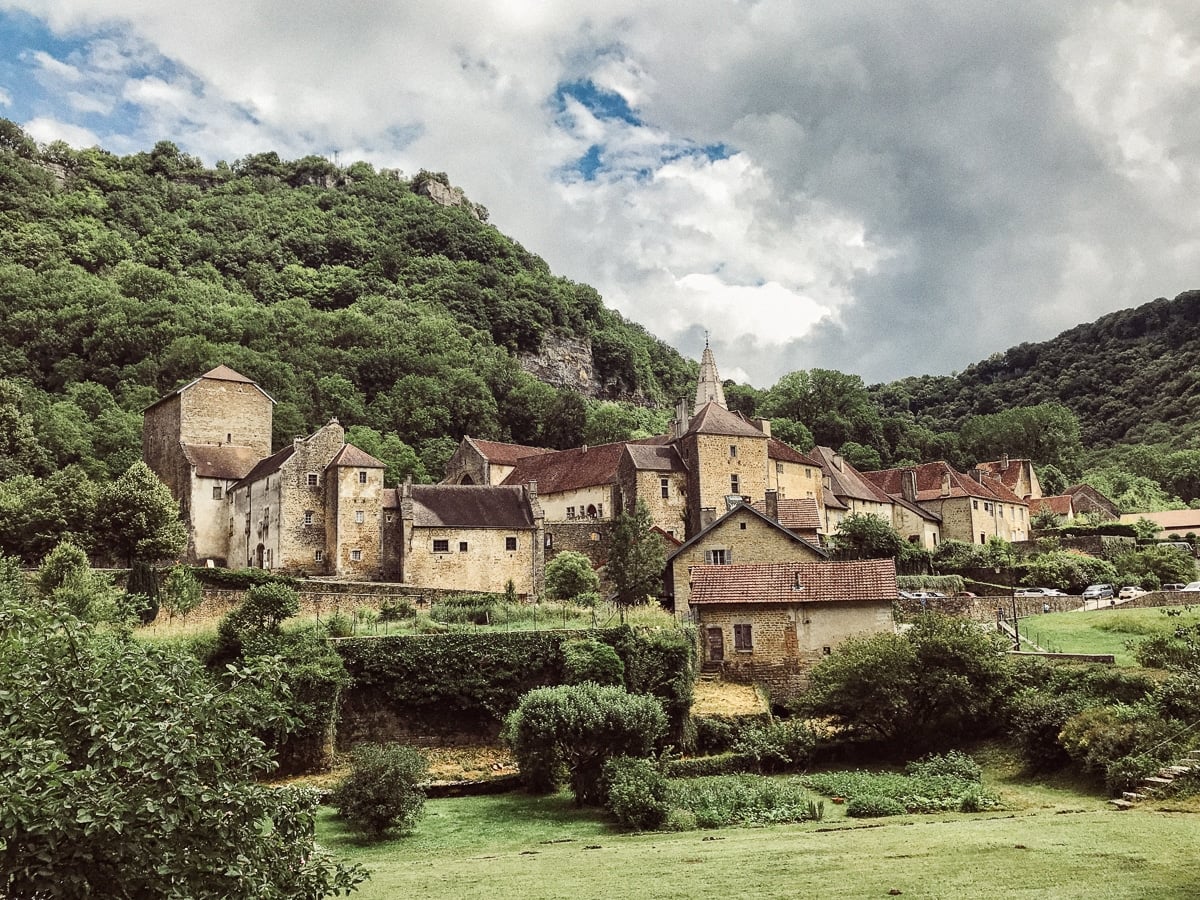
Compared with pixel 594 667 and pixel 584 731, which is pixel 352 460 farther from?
pixel 584 731

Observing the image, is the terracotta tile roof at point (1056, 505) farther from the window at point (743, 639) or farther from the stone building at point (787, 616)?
the window at point (743, 639)

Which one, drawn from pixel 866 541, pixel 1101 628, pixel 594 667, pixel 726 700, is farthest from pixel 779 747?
pixel 866 541

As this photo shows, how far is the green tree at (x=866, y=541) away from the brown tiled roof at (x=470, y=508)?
701 inches

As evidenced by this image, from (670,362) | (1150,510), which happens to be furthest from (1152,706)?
(670,362)

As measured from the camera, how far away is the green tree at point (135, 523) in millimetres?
47344

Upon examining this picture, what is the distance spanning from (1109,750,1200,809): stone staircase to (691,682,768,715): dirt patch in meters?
11.4

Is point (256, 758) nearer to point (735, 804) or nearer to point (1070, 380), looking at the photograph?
point (735, 804)

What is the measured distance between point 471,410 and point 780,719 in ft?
213

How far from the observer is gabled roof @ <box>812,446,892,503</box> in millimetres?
68250

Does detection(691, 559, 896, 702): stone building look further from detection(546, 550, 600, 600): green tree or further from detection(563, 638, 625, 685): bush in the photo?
detection(546, 550, 600, 600): green tree

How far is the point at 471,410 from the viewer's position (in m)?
92.6

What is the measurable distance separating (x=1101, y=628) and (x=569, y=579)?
22.1m

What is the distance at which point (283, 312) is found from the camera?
3942 inches

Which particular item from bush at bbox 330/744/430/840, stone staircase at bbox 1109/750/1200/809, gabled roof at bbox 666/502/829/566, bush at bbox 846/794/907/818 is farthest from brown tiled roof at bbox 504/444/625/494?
stone staircase at bbox 1109/750/1200/809
